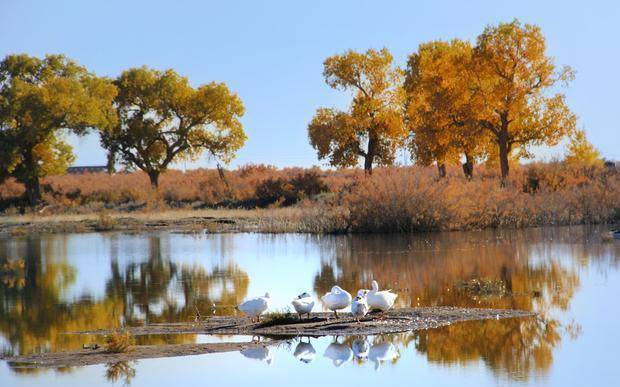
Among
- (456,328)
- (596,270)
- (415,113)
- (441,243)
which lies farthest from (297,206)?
(456,328)

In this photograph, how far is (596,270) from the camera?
2472 centimetres

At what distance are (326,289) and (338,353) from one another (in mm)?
7239

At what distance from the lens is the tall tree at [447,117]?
51562 millimetres

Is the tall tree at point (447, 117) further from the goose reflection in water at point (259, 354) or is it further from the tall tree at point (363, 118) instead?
the goose reflection in water at point (259, 354)

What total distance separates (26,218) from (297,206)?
43.0 feet

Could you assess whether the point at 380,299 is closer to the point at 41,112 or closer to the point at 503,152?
the point at 503,152

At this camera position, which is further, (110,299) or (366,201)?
(366,201)

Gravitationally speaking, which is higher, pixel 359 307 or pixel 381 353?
pixel 359 307

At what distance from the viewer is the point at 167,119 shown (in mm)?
66938

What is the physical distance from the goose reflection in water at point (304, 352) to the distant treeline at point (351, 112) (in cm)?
2816

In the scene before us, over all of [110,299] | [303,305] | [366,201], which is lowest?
[110,299]

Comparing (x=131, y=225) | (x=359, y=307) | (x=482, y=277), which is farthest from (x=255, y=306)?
(x=131, y=225)

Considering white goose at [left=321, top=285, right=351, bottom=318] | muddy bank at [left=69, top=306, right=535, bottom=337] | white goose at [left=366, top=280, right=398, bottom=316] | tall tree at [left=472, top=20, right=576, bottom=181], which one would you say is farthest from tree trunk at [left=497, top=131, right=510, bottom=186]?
white goose at [left=321, top=285, right=351, bottom=318]

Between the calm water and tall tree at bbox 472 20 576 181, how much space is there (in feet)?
41.7
